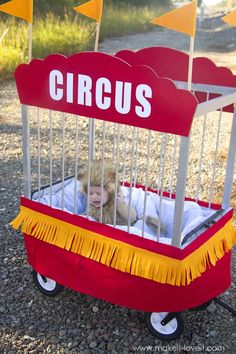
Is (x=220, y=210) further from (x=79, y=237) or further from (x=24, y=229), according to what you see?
(x=24, y=229)

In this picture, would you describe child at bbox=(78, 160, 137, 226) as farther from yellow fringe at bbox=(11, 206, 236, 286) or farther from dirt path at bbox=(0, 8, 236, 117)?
dirt path at bbox=(0, 8, 236, 117)

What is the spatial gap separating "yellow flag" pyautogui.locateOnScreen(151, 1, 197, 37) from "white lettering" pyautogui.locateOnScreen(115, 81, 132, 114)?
10.7 inches

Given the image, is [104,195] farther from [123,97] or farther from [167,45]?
[167,45]

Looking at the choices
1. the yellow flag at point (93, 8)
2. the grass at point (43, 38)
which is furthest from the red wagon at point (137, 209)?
the grass at point (43, 38)

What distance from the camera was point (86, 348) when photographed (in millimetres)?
2195

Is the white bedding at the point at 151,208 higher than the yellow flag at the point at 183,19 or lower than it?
lower

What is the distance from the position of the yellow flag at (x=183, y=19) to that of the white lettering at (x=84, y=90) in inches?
15.3

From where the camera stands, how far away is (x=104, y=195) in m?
2.36

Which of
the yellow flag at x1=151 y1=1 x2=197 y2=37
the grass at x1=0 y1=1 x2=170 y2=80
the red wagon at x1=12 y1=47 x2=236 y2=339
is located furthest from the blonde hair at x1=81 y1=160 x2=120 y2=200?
the grass at x1=0 y1=1 x2=170 y2=80

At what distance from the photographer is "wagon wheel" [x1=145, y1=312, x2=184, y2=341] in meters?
2.21

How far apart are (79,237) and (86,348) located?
523 millimetres

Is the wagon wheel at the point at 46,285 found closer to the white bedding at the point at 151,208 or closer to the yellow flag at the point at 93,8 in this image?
the white bedding at the point at 151,208

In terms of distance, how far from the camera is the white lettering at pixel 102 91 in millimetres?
1910

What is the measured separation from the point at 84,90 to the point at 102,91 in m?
0.09
